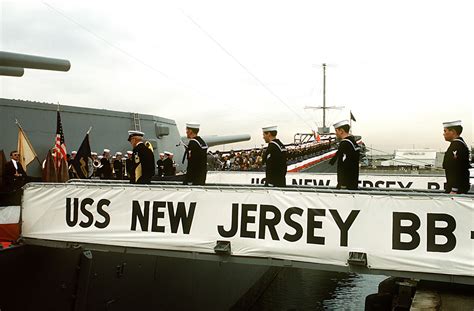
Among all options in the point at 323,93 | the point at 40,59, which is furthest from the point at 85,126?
the point at 323,93

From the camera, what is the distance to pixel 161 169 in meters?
14.4

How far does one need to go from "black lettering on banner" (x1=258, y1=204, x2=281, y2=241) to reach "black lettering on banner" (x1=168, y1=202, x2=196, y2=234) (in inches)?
34.3

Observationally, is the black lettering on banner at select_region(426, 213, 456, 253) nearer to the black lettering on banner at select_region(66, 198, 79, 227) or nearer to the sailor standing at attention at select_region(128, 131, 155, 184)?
the sailor standing at attention at select_region(128, 131, 155, 184)

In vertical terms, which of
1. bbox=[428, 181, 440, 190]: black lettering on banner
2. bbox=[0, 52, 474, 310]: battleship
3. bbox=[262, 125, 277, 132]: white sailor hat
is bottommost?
bbox=[0, 52, 474, 310]: battleship

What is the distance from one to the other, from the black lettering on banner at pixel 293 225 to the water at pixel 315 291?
9.51 m

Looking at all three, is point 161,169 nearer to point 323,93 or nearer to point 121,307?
point 121,307

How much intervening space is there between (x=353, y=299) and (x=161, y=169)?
7593 millimetres

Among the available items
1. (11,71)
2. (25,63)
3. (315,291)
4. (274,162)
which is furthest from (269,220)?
(315,291)

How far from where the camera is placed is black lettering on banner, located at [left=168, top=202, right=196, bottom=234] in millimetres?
5820

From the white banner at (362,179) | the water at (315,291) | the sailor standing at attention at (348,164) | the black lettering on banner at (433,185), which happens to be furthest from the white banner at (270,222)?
the water at (315,291)

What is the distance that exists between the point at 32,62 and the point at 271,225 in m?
6.76

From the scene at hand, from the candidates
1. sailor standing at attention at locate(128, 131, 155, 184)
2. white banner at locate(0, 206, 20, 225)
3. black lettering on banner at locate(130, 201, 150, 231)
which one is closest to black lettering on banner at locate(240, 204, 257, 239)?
black lettering on banner at locate(130, 201, 150, 231)

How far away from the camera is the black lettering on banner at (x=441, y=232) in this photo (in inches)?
192

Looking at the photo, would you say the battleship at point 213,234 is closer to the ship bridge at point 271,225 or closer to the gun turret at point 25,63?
the ship bridge at point 271,225
